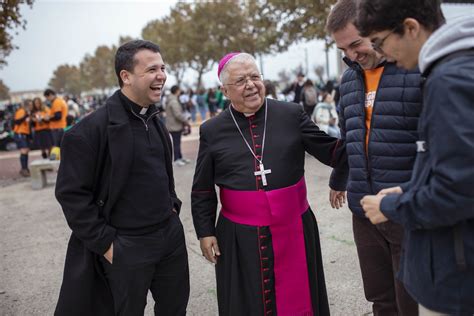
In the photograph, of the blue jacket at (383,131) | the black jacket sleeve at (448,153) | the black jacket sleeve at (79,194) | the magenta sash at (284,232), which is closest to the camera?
the black jacket sleeve at (448,153)

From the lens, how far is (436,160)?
1293 millimetres

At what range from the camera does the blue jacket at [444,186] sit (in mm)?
1239

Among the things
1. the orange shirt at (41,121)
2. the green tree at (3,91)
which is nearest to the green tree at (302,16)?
the orange shirt at (41,121)

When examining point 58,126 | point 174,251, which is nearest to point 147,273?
point 174,251

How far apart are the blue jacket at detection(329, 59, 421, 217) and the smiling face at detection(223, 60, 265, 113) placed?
505 millimetres

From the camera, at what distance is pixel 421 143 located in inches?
56.1

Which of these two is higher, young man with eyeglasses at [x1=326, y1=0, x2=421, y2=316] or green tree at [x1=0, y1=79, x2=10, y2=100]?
green tree at [x1=0, y1=79, x2=10, y2=100]

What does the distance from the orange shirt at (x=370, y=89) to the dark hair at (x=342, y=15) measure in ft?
0.86

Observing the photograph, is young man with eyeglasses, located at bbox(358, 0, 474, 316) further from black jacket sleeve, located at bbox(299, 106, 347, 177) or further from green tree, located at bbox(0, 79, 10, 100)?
green tree, located at bbox(0, 79, 10, 100)

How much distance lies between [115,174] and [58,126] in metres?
8.90

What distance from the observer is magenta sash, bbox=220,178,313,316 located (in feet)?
7.93

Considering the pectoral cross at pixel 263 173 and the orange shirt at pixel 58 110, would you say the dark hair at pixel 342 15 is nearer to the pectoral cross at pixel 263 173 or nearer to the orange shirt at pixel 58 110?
the pectoral cross at pixel 263 173

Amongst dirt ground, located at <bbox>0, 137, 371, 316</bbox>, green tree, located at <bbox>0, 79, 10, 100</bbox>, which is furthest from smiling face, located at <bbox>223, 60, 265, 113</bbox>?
green tree, located at <bbox>0, 79, 10, 100</bbox>

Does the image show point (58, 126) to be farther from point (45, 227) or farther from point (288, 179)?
point (288, 179)
